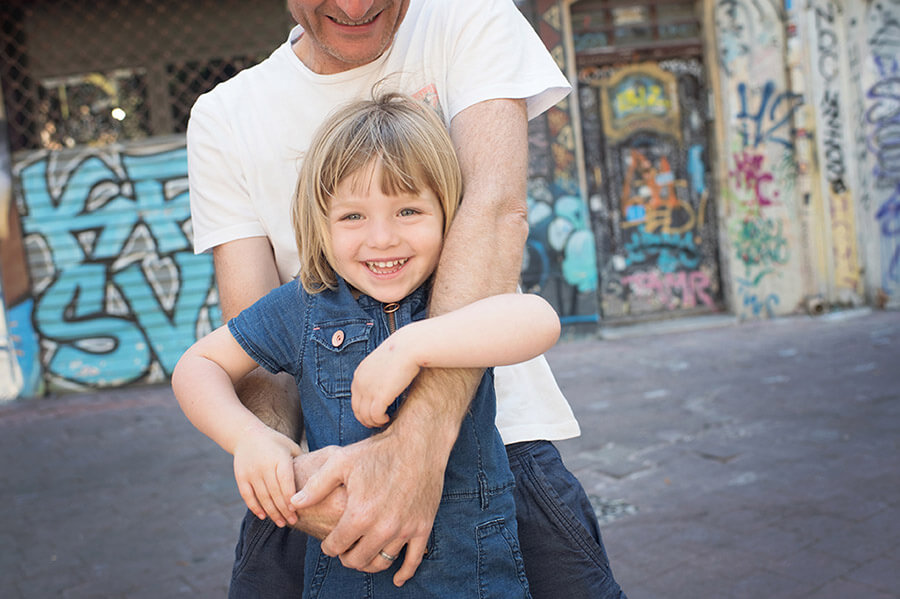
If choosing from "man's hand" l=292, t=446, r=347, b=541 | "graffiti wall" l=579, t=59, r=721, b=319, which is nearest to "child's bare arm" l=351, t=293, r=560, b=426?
"man's hand" l=292, t=446, r=347, b=541

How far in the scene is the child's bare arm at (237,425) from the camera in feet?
4.56

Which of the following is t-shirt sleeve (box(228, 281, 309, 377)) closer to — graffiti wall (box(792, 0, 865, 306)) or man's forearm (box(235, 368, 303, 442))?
man's forearm (box(235, 368, 303, 442))

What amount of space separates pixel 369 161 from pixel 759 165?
8.28 metres

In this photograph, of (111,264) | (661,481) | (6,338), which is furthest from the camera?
(111,264)

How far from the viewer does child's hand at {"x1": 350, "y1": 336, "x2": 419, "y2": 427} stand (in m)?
1.36

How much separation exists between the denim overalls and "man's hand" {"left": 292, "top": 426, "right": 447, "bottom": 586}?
0.38 ft

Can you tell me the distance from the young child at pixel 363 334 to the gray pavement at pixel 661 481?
6.61 ft

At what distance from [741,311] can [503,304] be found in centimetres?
823

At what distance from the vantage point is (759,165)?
8.95 metres

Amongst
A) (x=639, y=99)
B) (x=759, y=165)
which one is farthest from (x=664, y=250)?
(x=639, y=99)

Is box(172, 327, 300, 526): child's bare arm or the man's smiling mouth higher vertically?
the man's smiling mouth

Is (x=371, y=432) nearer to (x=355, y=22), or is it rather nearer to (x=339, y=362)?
(x=339, y=362)

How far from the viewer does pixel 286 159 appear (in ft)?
5.84

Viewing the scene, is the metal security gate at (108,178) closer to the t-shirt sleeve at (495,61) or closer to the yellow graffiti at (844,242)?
the yellow graffiti at (844,242)
